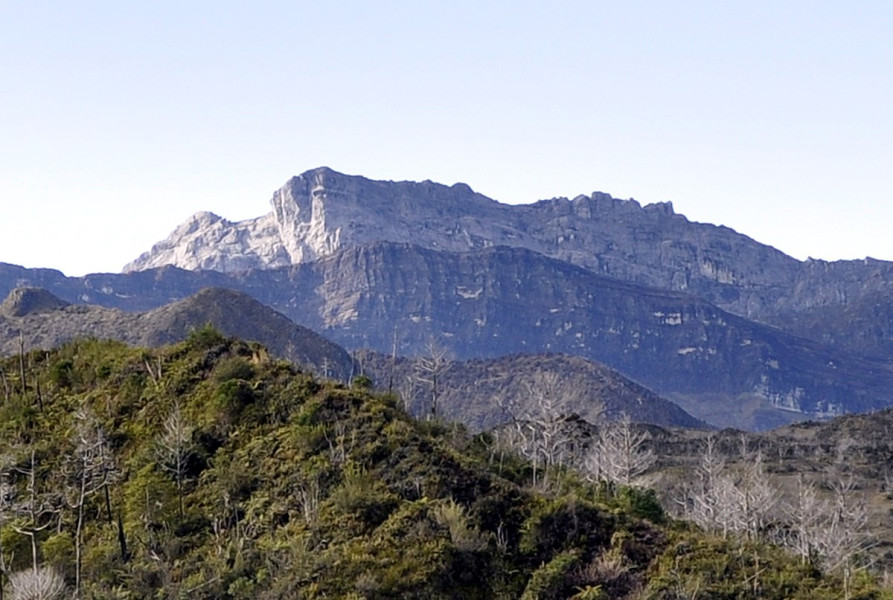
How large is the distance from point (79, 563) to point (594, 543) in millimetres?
21777

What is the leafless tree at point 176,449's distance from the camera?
58531mm

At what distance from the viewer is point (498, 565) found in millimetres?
52469

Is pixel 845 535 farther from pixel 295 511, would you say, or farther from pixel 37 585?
pixel 37 585

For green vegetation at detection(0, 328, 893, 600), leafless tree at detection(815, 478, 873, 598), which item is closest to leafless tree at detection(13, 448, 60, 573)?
green vegetation at detection(0, 328, 893, 600)

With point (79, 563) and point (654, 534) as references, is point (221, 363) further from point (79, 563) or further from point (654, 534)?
point (654, 534)

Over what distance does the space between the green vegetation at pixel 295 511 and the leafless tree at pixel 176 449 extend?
5.3 inches

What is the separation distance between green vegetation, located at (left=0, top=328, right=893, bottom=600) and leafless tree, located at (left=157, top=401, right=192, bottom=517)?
13 cm

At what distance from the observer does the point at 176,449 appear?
58844mm

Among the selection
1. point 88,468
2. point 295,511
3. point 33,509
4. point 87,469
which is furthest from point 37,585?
point 295,511

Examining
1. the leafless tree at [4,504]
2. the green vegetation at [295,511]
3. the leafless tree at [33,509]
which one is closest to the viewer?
the green vegetation at [295,511]

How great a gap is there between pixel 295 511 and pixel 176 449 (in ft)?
22.4

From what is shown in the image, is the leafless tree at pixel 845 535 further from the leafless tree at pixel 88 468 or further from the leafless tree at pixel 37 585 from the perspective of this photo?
the leafless tree at pixel 88 468

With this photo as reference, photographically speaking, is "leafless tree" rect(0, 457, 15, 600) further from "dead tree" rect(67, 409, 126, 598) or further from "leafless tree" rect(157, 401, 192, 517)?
"leafless tree" rect(157, 401, 192, 517)

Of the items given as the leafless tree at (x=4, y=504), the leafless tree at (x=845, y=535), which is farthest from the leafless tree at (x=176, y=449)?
the leafless tree at (x=845, y=535)
